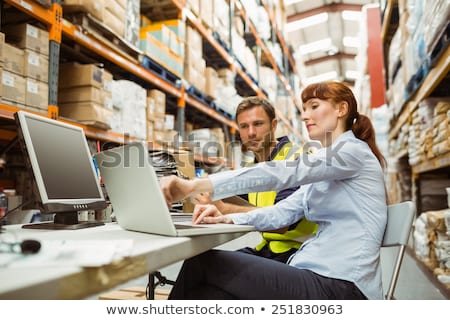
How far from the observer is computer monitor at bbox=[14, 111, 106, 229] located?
45.6 inches

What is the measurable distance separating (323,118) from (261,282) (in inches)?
24.4

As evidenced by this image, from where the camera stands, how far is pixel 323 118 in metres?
1.33

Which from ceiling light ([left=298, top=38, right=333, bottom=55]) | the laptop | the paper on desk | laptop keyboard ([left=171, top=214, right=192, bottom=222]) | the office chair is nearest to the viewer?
the paper on desk

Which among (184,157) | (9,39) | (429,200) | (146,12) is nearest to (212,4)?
(146,12)

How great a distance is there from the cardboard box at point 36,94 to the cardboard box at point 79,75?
0.41 m

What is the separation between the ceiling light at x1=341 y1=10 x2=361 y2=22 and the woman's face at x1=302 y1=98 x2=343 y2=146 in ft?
20.7

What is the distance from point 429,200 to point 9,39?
3668mm

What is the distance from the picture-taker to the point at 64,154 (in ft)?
4.30

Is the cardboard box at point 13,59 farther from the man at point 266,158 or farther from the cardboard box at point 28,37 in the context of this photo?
the man at point 266,158

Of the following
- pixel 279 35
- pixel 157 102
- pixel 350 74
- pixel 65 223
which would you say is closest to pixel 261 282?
pixel 65 223

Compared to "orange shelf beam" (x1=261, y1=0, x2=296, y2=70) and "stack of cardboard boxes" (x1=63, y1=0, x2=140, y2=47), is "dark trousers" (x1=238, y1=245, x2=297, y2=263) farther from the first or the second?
"orange shelf beam" (x1=261, y1=0, x2=296, y2=70)

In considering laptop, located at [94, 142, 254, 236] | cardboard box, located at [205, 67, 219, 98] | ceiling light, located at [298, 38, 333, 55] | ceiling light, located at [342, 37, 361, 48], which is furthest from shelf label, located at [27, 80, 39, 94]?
ceiling light, located at [342, 37, 361, 48]

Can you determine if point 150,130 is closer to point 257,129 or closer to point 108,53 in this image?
point 108,53
